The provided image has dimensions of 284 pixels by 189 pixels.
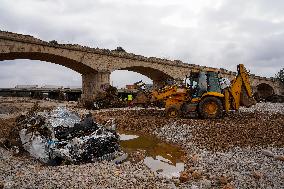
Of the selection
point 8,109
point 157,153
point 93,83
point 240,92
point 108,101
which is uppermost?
point 93,83

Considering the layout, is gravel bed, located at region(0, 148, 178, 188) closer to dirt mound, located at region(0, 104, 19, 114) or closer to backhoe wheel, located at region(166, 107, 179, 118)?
backhoe wheel, located at region(166, 107, 179, 118)

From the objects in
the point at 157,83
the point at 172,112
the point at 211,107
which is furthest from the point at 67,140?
the point at 157,83

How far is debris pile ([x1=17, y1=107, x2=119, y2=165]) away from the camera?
7.47 meters

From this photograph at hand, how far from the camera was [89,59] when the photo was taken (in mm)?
31375

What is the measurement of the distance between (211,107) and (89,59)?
60.8 feet

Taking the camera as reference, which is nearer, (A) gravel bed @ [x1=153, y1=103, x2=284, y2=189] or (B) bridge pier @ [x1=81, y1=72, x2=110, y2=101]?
(A) gravel bed @ [x1=153, y1=103, x2=284, y2=189]

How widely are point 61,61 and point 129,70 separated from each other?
11497mm

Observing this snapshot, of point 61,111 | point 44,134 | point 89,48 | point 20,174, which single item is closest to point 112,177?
point 20,174

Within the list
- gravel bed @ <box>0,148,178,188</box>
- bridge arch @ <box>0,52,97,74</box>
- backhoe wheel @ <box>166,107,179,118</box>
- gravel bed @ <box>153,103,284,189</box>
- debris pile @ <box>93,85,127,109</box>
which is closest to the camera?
gravel bed @ <box>0,148,178,188</box>

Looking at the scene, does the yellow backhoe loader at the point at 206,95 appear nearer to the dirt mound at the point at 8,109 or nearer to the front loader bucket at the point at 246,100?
the front loader bucket at the point at 246,100

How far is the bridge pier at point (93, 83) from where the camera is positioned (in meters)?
32.0

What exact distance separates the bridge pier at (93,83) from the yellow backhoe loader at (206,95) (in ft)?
53.7

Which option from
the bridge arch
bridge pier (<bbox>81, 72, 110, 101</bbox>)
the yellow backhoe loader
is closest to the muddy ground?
the yellow backhoe loader

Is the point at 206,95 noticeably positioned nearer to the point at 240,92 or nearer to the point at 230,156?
the point at 240,92
